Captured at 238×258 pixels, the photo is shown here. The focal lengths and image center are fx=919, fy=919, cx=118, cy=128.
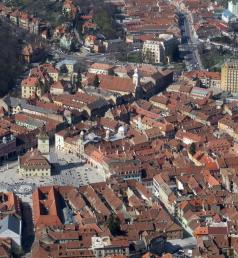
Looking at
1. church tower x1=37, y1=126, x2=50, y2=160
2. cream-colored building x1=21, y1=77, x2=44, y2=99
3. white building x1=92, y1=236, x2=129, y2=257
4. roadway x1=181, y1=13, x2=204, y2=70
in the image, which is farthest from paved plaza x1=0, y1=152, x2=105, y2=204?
roadway x1=181, y1=13, x2=204, y2=70

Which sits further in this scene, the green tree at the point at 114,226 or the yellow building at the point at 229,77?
the yellow building at the point at 229,77

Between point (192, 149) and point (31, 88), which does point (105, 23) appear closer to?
point (31, 88)

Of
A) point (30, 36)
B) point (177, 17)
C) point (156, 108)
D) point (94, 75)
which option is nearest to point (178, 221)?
point (156, 108)

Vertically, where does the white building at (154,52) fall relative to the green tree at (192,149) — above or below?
below

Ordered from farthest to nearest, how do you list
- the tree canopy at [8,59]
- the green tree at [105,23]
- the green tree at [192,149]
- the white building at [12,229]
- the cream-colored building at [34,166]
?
the green tree at [105,23] → the tree canopy at [8,59] → the green tree at [192,149] → the cream-colored building at [34,166] → the white building at [12,229]

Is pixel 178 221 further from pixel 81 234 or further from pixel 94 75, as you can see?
pixel 94 75

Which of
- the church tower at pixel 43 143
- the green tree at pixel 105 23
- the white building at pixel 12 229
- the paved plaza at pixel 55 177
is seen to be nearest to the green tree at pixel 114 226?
the white building at pixel 12 229

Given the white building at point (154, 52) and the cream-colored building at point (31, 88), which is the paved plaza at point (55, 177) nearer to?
the cream-colored building at point (31, 88)
